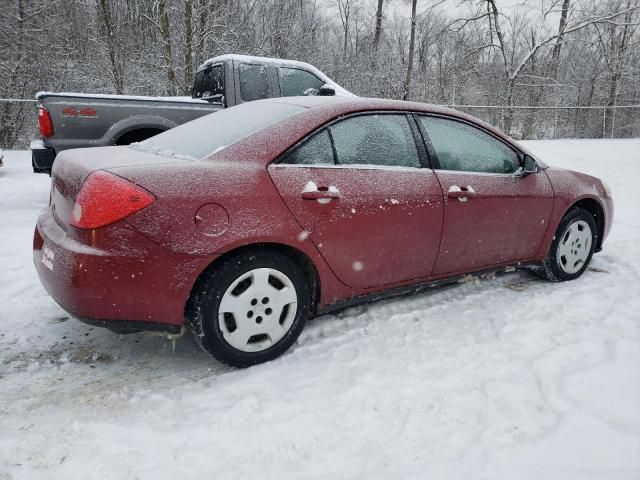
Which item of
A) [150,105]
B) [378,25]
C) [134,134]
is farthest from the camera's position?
[378,25]

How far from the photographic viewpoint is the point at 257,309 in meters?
2.42

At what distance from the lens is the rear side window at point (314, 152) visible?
254 cm

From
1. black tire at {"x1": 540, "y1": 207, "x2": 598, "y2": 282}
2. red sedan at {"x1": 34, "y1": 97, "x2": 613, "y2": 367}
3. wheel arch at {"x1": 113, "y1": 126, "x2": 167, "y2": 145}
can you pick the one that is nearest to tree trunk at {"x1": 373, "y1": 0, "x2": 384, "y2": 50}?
wheel arch at {"x1": 113, "y1": 126, "x2": 167, "y2": 145}

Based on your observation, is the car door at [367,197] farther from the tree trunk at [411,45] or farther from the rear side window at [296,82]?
the tree trunk at [411,45]

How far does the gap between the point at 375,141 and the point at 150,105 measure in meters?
4.12

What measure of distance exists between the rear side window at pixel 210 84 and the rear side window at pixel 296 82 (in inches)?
33.7

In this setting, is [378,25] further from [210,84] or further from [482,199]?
[482,199]

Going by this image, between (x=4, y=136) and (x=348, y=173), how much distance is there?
16056 mm

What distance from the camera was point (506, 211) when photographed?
3.39 meters

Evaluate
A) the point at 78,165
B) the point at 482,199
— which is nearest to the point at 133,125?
the point at 78,165

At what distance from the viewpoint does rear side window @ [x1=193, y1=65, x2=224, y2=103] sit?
668 cm

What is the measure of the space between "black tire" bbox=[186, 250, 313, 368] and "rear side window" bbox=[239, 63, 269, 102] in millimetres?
4697

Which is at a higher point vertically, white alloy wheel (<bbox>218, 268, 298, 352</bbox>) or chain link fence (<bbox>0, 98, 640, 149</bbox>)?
chain link fence (<bbox>0, 98, 640, 149</bbox>)

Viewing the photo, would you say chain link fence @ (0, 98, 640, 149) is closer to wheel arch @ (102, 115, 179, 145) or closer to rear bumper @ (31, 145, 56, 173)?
wheel arch @ (102, 115, 179, 145)
